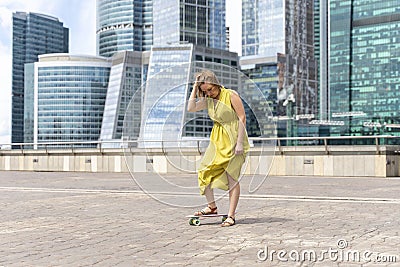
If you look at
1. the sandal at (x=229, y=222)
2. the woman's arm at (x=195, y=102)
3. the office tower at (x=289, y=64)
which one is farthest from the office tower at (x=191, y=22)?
the sandal at (x=229, y=222)

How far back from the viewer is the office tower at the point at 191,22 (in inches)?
6757

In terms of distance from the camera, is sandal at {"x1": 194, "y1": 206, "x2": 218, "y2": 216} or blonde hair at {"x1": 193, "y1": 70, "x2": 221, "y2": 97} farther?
sandal at {"x1": 194, "y1": 206, "x2": 218, "y2": 216}

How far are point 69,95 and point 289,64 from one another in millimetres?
62165

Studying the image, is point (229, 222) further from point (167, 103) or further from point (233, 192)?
point (167, 103)

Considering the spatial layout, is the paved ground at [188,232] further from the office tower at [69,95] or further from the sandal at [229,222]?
the office tower at [69,95]

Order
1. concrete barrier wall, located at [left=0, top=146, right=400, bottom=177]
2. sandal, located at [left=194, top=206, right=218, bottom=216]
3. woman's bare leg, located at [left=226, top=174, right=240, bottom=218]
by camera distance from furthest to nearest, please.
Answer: concrete barrier wall, located at [left=0, top=146, right=400, bottom=177] → sandal, located at [left=194, top=206, right=218, bottom=216] → woman's bare leg, located at [left=226, top=174, right=240, bottom=218]

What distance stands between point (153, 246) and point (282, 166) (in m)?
15.9

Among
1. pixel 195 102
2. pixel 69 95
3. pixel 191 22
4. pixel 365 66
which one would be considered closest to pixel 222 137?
pixel 195 102

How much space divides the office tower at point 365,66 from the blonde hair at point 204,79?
125801mm

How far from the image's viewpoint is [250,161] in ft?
34.3

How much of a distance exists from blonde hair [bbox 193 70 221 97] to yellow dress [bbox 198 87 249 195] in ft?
0.45

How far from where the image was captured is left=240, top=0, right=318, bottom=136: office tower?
533 feet

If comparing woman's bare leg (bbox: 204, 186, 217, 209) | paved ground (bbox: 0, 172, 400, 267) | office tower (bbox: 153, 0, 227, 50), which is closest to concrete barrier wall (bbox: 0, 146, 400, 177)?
paved ground (bbox: 0, 172, 400, 267)

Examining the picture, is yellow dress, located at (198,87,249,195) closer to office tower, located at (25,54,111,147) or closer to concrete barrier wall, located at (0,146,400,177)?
concrete barrier wall, located at (0,146,400,177)
